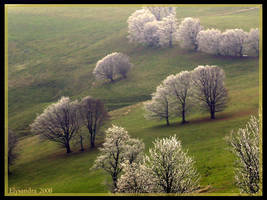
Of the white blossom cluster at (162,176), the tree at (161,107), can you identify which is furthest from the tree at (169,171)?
the tree at (161,107)

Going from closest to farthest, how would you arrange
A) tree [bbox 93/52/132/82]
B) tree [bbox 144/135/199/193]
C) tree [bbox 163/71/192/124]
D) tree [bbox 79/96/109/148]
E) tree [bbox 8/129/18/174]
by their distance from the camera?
tree [bbox 144/135/199/193]
tree [bbox 8/129/18/174]
tree [bbox 79/96/109/148]
tree [bbox 163/71/192/124]
tree [bbox 93/52/132/82]

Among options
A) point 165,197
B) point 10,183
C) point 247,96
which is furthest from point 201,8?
point 165,197

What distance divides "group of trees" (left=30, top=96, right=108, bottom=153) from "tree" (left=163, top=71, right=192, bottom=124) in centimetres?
1979

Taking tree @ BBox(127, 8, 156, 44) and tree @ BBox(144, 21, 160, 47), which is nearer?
tree @ BBox(144, 21, 160, 47)

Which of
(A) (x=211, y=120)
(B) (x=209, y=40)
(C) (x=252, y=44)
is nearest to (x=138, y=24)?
(B) (x=209, y=40)

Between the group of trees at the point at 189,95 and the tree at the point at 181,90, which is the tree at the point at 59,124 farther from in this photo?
the tree at the point at 181,90

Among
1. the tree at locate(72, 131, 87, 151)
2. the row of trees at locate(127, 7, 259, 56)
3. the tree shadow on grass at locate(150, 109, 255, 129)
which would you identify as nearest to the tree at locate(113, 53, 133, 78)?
the row of trees at locate(127, 7, 259, 56)

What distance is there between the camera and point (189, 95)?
318ft

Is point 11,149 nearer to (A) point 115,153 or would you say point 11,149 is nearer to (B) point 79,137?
(B) point 79,137

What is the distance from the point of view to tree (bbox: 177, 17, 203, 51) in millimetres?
145875

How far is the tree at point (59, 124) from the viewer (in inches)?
3440

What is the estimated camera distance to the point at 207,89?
311ft

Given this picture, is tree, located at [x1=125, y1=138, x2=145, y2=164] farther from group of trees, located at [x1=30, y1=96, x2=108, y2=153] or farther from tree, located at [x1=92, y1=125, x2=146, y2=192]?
group of trees, located at [x1=30, y1=96, x2=108, y2=153]

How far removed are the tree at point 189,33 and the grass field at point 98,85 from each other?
4.51 meters
